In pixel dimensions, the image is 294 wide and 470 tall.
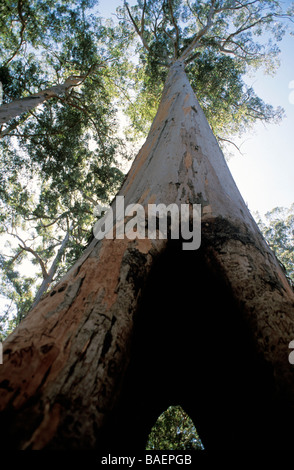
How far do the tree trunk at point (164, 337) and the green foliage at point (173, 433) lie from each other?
5608 millimetres

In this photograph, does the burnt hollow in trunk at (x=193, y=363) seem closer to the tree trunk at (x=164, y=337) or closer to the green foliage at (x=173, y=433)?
the tree trunk at (x=164, y=337)

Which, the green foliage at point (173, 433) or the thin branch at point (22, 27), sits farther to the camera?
the thin branch at point (22, 27)

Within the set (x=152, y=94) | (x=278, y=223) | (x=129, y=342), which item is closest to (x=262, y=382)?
(x=129, y=342)

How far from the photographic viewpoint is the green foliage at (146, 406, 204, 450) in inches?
237

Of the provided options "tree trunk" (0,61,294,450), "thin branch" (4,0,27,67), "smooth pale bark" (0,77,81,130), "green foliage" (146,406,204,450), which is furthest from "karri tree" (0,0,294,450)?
"thin branch" (4,0,27,67)

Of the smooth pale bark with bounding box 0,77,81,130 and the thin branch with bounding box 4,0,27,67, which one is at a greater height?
the thin branch with bounding box 4,0,27,67

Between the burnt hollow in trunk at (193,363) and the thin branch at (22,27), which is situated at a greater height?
the thin branch at (22,27)

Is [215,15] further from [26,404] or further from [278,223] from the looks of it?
[26,404]

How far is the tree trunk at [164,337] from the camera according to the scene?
62 cm

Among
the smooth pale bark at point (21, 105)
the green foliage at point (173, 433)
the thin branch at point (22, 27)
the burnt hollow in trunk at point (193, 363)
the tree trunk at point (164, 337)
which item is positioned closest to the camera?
the tree trunk at point (164, 337)

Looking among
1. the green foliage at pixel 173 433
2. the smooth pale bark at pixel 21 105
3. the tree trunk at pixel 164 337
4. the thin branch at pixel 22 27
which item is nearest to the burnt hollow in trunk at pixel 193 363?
the tree trunk at pixel 164 337

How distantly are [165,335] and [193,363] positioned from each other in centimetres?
27

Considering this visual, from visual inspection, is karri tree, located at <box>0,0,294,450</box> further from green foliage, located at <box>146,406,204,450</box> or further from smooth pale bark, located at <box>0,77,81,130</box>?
green foliage, located at <box>146,406,204,450</box>

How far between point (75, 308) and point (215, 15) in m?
11.9
